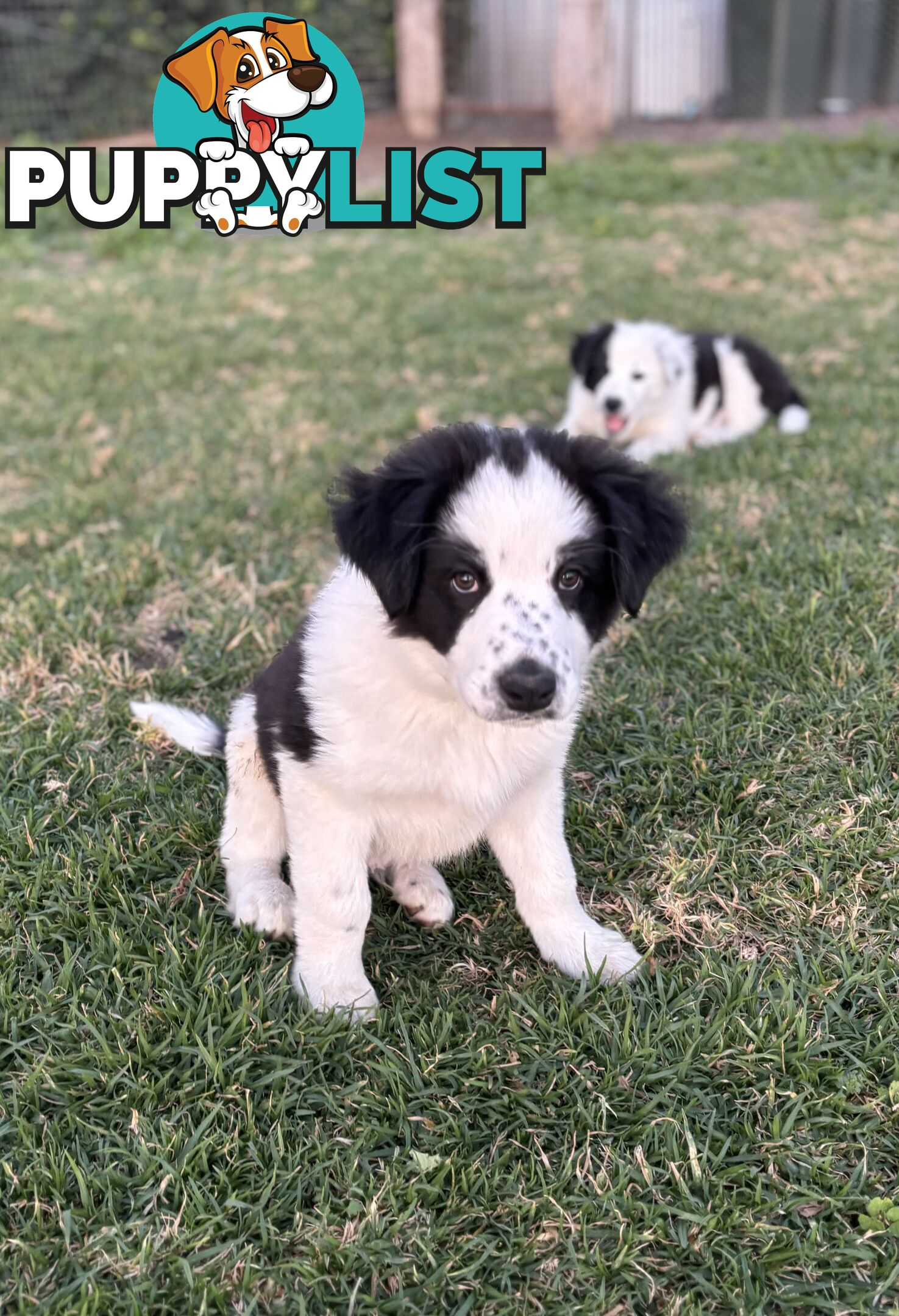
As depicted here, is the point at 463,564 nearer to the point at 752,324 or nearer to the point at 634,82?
the point at 752,324

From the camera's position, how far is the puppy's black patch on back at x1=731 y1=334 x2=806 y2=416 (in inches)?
216

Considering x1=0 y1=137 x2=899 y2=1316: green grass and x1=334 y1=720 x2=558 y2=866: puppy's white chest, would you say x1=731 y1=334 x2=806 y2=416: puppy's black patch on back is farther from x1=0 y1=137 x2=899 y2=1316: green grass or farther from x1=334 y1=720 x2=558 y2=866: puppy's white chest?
x1=334 y1=720 x2=558 y2=866: puppy's white chest

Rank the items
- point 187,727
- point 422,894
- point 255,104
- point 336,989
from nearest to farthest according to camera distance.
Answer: point 336,989, point 422,894, point 187,727, point 255,104

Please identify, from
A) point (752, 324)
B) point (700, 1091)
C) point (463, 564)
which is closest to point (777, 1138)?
point (700, 1091)

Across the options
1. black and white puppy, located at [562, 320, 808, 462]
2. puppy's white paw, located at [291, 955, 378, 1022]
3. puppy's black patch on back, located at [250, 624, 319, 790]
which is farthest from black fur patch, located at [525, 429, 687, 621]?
black and white puppy, located at [562, 320, 808, 462]

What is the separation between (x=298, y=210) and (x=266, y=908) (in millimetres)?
8448

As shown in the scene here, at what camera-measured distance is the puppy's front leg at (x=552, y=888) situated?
7.18 feet

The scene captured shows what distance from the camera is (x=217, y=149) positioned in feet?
24.4

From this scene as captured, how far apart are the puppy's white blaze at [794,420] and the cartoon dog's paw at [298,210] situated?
522 centimetres

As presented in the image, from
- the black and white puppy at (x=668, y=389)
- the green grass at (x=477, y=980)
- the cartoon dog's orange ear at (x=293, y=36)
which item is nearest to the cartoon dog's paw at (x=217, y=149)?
the cartoon dog's orange ear at (x=293, y=36)

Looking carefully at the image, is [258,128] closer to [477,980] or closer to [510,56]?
[477,980]

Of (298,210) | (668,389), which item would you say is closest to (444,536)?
(668,389)

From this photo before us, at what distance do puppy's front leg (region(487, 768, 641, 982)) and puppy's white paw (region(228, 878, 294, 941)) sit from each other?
0.47 meters

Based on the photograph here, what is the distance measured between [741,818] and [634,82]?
14533mm
